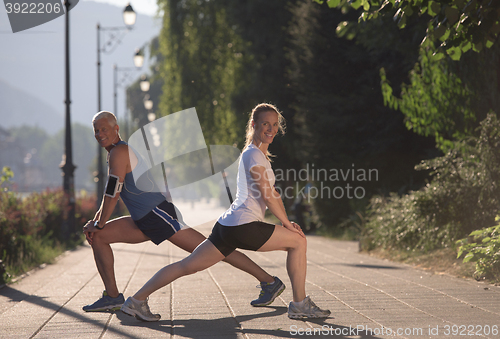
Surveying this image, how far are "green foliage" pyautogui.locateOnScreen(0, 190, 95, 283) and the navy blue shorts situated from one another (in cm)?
360

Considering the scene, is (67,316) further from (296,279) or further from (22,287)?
(22,287)

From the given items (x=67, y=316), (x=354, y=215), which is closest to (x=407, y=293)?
(x=67, y=316)

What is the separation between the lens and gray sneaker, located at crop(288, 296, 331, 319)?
5.14m

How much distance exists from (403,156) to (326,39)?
403cm

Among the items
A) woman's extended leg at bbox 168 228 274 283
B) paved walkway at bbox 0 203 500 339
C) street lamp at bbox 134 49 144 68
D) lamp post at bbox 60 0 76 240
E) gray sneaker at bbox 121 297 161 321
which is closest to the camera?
paved walkway at bbox 0 203 500 339

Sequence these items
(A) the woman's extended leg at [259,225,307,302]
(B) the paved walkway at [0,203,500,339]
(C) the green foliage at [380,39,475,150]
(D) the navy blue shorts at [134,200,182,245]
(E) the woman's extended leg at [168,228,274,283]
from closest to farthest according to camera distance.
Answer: (B) the paved walkway at [0,203,500,339] < (A) the woman's extended leg at [259,225,307,302] < (D) the navy blue shorts at [134,200,182,245] < (E) the woman's extended leg at [168,228,274,283] < (C) the green foliage at [380,39,475,150]

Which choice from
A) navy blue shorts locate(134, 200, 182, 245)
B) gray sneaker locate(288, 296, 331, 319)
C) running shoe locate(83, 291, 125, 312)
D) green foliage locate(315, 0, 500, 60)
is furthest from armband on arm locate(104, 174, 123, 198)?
green foliage locate(315, 0, 500, 60)

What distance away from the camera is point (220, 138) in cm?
2723

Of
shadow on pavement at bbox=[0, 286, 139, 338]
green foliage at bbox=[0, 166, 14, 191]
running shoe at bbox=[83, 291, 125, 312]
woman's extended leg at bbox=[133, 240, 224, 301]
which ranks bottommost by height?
shadow on pavement at bbox=[0, 286, 139, 338]

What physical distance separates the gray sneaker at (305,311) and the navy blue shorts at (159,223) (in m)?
1.32

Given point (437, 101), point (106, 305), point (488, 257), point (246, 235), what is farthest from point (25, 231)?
point (488, 257)

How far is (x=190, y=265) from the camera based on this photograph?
16.5ft

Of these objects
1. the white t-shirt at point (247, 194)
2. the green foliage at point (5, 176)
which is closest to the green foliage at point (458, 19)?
the white t-shirt at point (247, 194)

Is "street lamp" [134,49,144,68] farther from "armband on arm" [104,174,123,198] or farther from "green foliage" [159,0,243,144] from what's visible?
"armband on arm" [104,174,123,198]
